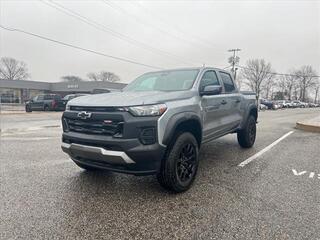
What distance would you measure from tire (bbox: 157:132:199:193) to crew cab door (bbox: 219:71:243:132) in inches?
57.6

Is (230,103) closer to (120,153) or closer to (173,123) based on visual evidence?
(173,123)

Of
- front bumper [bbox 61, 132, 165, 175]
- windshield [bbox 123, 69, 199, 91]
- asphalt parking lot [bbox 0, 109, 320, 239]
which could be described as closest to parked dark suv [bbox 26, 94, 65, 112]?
asphalt parking lot [bbox 0, 109, 320, 239]

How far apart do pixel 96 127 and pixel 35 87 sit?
5995 cm

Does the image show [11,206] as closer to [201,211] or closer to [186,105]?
[201,211]

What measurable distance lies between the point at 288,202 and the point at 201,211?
1.22m

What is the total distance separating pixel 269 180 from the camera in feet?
13.9

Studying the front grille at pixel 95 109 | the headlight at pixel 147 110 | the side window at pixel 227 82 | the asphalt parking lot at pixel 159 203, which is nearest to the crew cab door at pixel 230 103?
the side window at pixel 227 82

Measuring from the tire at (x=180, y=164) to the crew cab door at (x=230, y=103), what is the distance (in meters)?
1.46

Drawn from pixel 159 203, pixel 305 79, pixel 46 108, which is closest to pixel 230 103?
pixel 159 203

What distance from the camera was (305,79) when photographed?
89500mm

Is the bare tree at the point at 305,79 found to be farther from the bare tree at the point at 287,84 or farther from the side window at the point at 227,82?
the side window at the point at 227,82

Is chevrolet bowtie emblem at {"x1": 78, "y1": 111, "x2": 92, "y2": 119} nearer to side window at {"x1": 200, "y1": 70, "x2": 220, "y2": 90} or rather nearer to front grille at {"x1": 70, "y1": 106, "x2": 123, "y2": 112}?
front grille at {"x1": 70, "y1": 106, "x2": 123, "y2": 112}

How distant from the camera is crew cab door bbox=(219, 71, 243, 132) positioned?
16.6 feet

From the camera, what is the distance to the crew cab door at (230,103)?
507 cm
